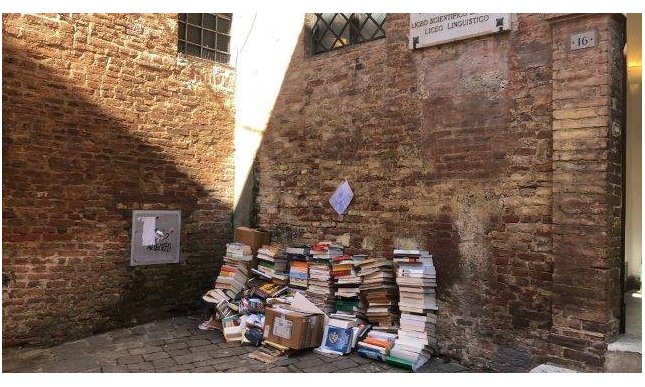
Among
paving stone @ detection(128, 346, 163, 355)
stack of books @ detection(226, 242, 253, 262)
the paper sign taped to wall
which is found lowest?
paving stone @ detection(128, 346, 163, 355)

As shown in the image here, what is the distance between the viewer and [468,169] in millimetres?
5070

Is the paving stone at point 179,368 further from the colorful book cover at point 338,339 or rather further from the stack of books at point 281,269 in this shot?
the stack of books at point 281,269

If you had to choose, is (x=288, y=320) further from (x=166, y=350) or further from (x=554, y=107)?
(x=554, y=107)

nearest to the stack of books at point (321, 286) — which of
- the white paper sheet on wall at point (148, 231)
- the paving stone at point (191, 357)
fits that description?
the paving stone at point (191, 357)

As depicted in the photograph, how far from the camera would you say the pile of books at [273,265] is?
243 inches

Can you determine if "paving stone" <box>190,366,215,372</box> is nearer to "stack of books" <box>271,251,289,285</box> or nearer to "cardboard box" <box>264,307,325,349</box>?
"cardboard box" <box>264,307,325,349</box>

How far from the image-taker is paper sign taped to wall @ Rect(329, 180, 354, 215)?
6098 millimetres

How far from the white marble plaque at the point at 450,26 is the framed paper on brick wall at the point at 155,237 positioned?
3.83 m

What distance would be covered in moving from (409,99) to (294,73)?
1.95 meters

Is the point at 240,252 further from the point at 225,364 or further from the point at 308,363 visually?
the point at 308,363

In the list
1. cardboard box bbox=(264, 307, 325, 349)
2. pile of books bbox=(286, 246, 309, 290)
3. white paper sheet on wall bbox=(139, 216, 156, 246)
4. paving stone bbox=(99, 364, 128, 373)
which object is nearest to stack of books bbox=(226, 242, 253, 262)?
pile of books bbox=(286, 246, 309, 290)

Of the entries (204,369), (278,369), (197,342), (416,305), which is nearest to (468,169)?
(416,305)

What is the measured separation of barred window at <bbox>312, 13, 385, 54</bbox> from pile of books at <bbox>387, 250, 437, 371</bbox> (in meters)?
2.75

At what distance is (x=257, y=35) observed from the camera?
734cm
